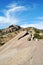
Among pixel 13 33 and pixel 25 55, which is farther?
pixel 13 33

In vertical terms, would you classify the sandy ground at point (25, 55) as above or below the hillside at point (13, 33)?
above

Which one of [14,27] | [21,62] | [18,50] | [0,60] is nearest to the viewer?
[21,62]

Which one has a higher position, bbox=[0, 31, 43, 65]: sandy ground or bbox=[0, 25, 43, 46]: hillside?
bbox=[0, 31, 43, 65]: sandy ground

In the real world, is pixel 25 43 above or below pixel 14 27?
above

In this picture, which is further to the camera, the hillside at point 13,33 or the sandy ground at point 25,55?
the hillside at point 13,33

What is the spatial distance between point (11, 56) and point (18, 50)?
1323 mm

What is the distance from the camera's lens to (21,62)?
546 inches

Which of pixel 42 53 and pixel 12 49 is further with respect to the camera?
pixel 12 49

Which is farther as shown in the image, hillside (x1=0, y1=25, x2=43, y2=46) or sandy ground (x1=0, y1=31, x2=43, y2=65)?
hillside (x1=0, y1=25, x2=43, y2=46)

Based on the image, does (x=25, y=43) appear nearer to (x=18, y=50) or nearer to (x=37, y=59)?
(x=18, y=50)

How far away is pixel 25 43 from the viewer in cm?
1745

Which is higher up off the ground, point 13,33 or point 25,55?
point 25,55

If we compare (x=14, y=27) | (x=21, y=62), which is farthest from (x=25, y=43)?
(x=14, y=27)

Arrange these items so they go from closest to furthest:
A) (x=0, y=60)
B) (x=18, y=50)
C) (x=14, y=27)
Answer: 1. (x=0, y=60)
2. (x=18, y=50)
3. (x=14, y=27)
